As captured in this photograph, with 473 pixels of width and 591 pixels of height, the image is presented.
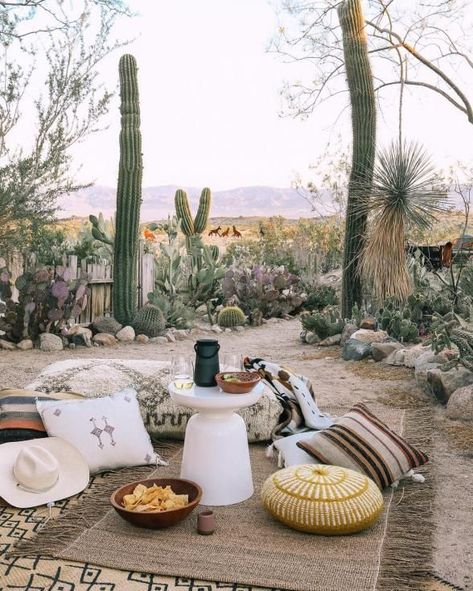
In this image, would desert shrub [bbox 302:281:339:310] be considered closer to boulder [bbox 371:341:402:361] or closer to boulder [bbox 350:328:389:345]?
boulder [bbox 350:328:389:345]

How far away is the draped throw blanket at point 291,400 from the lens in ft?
15.2

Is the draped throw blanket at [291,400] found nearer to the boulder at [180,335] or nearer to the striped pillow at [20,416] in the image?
the striped pillow at [20,416]

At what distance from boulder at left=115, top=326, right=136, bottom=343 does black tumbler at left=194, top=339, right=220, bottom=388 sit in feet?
19.0

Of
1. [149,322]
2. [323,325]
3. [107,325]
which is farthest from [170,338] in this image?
[323,325]

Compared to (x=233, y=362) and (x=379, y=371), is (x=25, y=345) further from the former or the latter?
(x=233, y=362)

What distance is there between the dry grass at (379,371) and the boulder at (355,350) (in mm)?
99

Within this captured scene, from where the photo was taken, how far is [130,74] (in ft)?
33.4

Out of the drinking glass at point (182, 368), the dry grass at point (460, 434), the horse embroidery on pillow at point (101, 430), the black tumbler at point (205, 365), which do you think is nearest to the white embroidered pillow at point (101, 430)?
the horse embroidery on pillow at point (101, 430)

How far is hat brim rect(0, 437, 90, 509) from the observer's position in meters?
3.47

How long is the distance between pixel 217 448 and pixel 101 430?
2.47ft

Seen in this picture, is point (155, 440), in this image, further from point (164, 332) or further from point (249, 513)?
point (164, 332)

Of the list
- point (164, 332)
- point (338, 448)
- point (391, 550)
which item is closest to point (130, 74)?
point (164, 332)

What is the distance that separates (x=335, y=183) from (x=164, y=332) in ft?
26.4

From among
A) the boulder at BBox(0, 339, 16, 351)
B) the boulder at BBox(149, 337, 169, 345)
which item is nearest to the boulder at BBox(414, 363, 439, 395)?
the boulder at BBox(149, 337, 169, 345)
